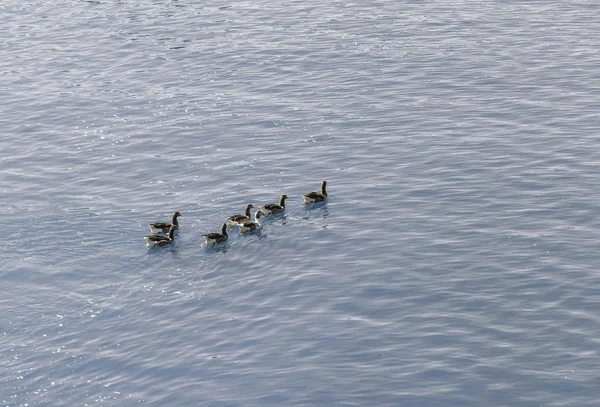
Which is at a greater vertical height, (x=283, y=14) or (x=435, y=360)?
(x=283, y=14)

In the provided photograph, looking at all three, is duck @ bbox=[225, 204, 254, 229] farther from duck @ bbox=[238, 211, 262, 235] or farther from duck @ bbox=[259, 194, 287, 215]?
duck @ bbox=[259, 194, 287, 215]

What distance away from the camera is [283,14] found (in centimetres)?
7256

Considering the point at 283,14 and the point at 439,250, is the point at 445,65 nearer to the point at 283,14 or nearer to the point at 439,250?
the point at 283,14

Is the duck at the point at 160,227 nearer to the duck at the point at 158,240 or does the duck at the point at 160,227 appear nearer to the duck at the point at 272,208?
the duck at the point at 158,240

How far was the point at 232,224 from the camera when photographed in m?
42.7

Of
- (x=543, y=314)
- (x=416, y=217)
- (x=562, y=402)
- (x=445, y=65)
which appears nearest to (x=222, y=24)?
(x=445, y=65)

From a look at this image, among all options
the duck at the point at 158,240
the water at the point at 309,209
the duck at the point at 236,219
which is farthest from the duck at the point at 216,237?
the duck at the point at 158,240

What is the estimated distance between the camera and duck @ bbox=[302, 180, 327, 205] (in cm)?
4444

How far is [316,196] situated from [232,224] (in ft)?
13.7

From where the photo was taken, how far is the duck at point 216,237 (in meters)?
41.3

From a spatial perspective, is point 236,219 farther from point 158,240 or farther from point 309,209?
point 309,209

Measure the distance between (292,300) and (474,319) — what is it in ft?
21.8

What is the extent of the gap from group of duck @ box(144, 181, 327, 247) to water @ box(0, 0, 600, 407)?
54 cm

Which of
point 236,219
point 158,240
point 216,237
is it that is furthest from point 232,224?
point 158,240
